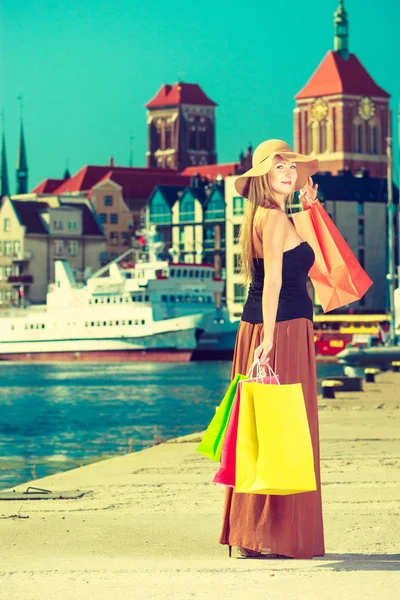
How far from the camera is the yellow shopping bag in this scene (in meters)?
7.11

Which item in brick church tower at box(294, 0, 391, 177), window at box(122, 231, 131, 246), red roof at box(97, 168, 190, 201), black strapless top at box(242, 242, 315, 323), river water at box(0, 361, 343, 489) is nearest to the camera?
black strapless top at box(242, 242, 315, 323)

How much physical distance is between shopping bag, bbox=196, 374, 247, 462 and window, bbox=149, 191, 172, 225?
107081mm

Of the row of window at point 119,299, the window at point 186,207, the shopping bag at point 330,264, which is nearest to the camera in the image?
the shopping bag at point 330,264

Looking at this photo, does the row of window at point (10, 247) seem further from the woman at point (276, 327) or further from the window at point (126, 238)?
the woman at point (276, 327)

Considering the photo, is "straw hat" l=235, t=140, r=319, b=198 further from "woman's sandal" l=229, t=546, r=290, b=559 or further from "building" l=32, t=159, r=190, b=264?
"building" l=32, t=159, r=190, b=264

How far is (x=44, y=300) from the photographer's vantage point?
112250 millimetres

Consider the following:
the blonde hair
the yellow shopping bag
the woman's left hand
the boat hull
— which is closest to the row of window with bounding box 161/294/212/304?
the boat hull

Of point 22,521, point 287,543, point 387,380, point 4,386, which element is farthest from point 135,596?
point 4,386

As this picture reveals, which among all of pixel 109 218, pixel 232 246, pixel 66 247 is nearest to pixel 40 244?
pixel 66 247

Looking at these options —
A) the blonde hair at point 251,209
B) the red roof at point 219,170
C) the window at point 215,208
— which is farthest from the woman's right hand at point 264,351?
the red roof at point 219,170

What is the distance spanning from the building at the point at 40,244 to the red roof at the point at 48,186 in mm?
17640

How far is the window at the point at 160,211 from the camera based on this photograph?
115 metres

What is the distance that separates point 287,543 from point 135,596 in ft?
4.47

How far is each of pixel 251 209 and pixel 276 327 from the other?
0.59m
